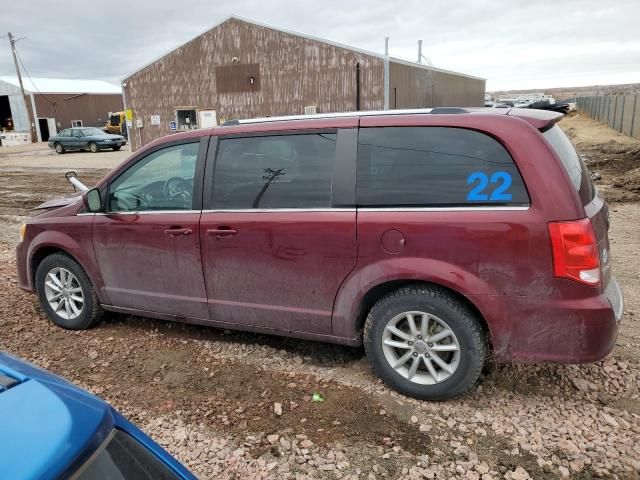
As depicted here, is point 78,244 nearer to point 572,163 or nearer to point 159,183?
point 159,183

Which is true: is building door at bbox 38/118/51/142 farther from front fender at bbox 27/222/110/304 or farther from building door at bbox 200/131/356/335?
building door at bbox 200/131/356/335

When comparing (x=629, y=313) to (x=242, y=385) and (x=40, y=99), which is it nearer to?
(x=242, y=385)

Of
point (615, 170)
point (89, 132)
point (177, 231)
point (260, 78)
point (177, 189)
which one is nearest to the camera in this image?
point (177, 231)

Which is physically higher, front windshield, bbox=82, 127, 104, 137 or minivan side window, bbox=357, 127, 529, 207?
front windshield, bbox=82, 127, 104, 137

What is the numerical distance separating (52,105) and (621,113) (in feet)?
152

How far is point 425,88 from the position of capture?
3259 centimetres

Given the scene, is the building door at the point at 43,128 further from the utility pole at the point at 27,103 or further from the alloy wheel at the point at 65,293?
the alloy wheel at the point at 65,293

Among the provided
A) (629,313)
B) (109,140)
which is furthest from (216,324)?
(109,140)

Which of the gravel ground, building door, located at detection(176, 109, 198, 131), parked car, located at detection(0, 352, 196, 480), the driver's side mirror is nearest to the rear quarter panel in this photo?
the gravel ground

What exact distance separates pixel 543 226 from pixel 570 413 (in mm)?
1216

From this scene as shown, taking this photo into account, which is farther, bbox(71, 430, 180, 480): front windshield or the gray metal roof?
the gray metal roof

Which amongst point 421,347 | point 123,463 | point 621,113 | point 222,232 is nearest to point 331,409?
point 421,347

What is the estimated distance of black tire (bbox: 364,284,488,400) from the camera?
9.82 ft

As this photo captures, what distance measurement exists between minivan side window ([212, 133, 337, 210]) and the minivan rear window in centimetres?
137
